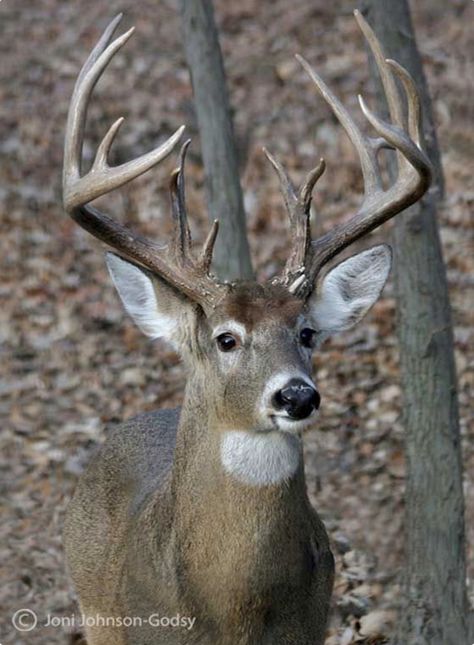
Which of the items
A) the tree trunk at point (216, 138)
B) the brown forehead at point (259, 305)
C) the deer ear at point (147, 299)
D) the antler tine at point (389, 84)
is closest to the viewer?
the brown forehead at point (259, 305)

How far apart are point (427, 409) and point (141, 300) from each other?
Answer: 73.8 inches

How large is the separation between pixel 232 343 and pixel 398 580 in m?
2.93

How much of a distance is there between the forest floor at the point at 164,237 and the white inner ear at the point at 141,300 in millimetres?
2474

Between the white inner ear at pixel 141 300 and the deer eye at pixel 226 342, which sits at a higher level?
the white inner ear at pixel 141 300

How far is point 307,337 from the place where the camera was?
5617 mm

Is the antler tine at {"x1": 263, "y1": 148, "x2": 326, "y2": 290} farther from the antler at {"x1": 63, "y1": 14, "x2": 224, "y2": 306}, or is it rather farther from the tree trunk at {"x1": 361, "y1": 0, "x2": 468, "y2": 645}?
the tree trunk at {"x1": 361, "y1": 0, "x2": 468, "y2": 645}

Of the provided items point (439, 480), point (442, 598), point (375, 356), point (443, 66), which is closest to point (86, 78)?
point (439, 480)

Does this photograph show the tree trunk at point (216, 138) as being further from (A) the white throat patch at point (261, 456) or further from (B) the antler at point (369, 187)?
(A) the white throat patch at point (261, 456)

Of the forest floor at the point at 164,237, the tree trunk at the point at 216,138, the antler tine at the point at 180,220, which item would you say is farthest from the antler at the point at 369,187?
the forest floor at the point at 164,237

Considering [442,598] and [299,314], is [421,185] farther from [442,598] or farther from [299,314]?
[442,598]

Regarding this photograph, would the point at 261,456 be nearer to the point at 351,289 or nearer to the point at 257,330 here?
the point at 257,330

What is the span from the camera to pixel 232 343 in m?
5.52

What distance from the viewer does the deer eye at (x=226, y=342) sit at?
5512 millimetres

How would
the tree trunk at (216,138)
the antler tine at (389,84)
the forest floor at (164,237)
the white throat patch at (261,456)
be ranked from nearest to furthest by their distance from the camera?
the white throat patch at (261,456), the antler tine at (389,84), the tree trunk at (216,138), the forest floor at (164,237)
